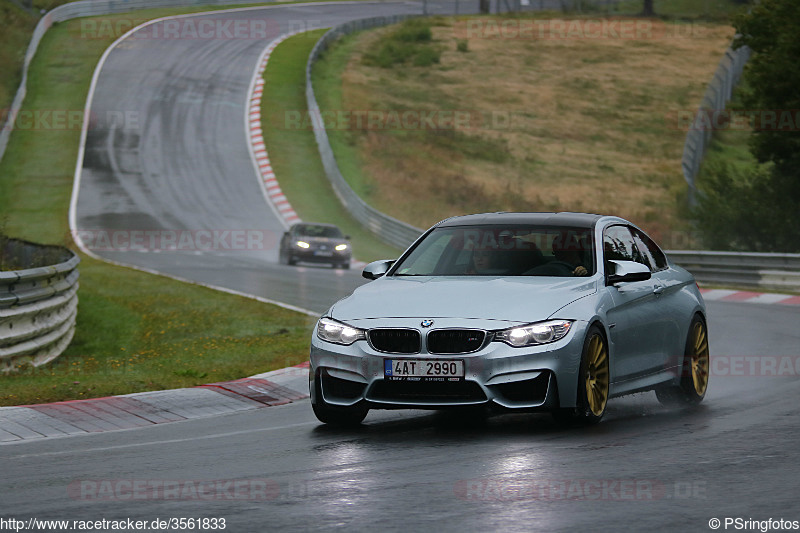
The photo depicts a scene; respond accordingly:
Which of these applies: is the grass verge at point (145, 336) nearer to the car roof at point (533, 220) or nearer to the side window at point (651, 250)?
the car roof at point (533, 220)

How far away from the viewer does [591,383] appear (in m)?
9.38

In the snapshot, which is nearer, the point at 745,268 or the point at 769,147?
the point at 745,268

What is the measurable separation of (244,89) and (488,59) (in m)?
19.8

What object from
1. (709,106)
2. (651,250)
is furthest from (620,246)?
(709,106)

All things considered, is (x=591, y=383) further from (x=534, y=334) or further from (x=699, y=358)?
(x=699, y=358)

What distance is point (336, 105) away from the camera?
2299 inches

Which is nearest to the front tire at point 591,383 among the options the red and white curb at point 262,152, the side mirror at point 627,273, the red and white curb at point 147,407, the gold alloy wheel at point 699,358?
the side mirror at point 627,273

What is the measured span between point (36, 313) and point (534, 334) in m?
8.39

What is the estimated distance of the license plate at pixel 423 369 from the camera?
889cm

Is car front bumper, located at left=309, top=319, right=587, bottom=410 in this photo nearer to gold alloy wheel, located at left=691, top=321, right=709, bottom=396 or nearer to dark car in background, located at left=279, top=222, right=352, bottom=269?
gold alloy wheel, located at left=691, top=321, right=709, bottom=396

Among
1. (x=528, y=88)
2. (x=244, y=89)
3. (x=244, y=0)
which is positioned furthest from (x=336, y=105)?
(x=244, y=0)

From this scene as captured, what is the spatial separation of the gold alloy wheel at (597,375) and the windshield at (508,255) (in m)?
0.81

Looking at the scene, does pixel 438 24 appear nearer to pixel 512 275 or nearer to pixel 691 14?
pixel 691 14

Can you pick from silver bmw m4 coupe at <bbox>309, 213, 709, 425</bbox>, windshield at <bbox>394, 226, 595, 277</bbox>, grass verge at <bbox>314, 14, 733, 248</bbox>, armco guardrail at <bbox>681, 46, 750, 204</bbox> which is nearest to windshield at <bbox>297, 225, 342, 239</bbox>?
grass verge at <bbox>314, 14, 733, 248</bbox>
